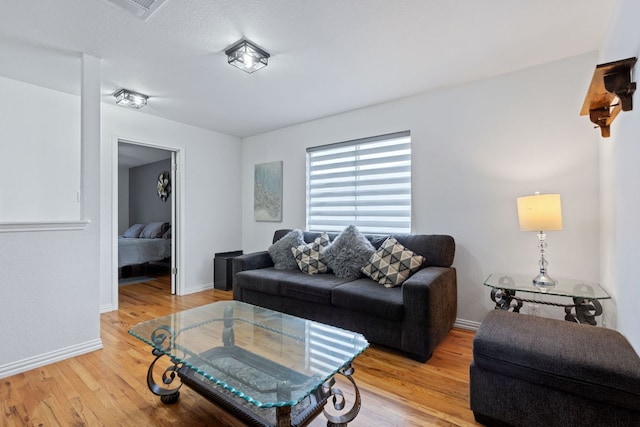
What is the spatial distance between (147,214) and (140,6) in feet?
20.0

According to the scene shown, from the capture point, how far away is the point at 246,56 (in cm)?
225

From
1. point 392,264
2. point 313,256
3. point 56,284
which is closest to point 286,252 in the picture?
point 313,256

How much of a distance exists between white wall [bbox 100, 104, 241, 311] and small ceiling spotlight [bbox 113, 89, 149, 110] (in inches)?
15.2

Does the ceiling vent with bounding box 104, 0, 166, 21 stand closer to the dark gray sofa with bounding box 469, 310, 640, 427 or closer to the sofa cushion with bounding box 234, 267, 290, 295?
the sofa cushion with bounding box 234, 267, 290, 295

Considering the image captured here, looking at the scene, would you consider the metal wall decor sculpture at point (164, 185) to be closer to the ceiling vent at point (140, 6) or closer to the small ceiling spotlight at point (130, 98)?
the small ceiling spotlight at point (130, 98)

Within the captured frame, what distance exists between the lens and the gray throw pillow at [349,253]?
2914mm

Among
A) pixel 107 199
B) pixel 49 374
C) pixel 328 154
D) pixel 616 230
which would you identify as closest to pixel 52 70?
pixel 107 199

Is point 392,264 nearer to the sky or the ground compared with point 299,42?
nearer to the ground

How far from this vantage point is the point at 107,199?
3.36m

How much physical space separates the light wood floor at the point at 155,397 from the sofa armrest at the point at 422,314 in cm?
13

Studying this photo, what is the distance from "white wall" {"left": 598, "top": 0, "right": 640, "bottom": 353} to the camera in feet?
4.48

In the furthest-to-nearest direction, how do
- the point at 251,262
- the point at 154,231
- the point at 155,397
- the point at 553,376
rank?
1. the point at 154,231
2. the point at 251,262
3. the point at 155,397
4. the point at 553,376

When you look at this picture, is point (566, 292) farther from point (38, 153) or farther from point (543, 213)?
point (38, 153)

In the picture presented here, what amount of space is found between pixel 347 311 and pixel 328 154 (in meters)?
2.09
